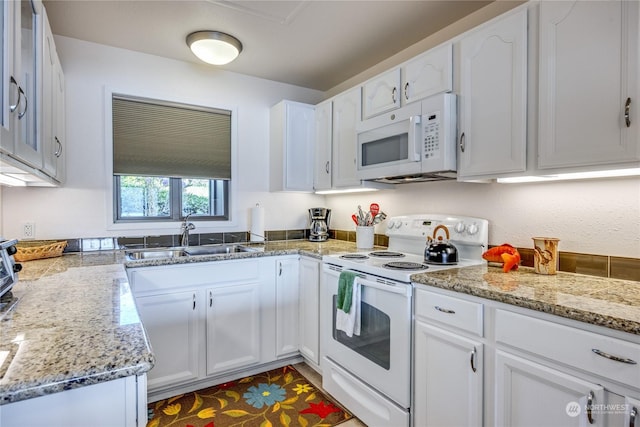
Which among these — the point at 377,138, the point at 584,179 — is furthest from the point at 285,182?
the point at 584,179

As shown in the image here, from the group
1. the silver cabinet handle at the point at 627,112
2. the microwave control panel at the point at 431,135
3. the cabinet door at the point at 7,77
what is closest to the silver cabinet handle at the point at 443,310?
the microwave control panel at the point at 431,135

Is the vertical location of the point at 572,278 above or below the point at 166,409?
above

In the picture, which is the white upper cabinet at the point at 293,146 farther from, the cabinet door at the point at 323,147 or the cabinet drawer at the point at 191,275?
the cabinet drawer at the point at 191,275

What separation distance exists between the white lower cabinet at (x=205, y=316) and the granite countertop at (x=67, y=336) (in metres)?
0.59

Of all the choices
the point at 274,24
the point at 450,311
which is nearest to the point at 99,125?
the point at 274,24

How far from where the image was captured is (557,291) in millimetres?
1337

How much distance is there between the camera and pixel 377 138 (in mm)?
2312

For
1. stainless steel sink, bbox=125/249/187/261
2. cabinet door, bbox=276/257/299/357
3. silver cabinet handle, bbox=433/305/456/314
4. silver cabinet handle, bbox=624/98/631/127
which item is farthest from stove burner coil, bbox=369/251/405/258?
stainless steel sink, bbox=125/249/187/261

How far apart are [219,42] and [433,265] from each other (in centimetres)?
200

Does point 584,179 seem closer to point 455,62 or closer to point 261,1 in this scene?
point 455,62

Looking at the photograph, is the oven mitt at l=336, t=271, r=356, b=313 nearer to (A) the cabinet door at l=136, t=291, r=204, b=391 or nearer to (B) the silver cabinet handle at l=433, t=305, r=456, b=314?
(B) the silver cabinet handle at l=433, t=305, r=456, b=314

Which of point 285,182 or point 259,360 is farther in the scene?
point 285,182

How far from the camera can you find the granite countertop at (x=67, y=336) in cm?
69

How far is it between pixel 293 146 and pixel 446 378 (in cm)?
215
